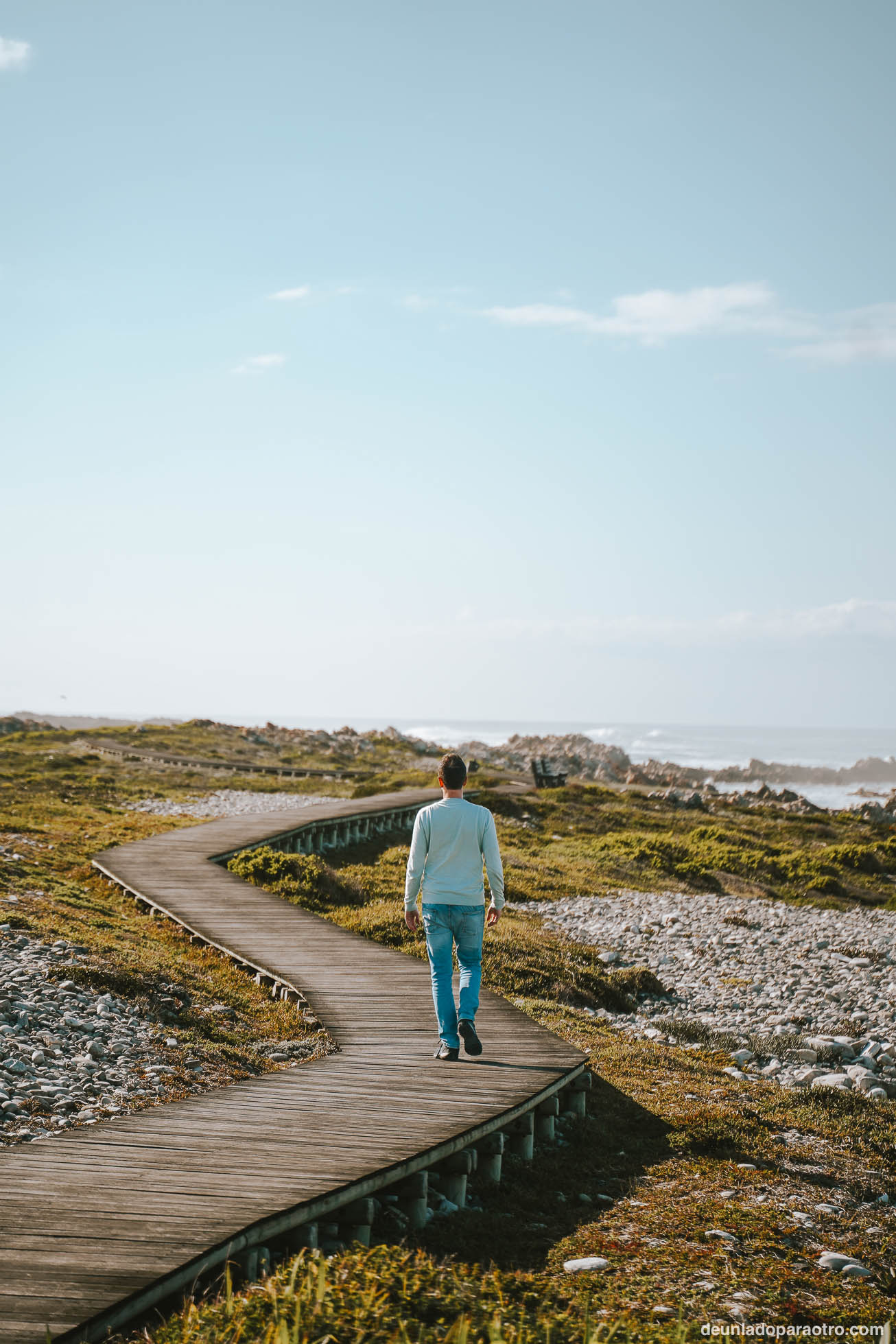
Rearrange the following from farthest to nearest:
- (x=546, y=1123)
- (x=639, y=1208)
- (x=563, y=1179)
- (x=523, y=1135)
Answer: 1. (x=546, y=1123)
2. (x=523, y=1135)
3. (x=563, y=1179)
4. (x=639, y=1208)

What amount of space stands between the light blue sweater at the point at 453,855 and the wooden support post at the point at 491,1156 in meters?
1.79

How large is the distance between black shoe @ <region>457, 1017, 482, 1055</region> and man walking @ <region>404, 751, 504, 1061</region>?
0.02 metres

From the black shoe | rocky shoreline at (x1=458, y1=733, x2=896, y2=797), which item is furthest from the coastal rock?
rocky shoreline at (x1=458, y1=733, x2=896, y2=797)

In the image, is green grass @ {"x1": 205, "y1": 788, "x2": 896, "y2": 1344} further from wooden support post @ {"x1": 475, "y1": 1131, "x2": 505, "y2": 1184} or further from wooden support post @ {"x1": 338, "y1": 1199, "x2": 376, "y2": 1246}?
wooden support post @ {"x1": 338, "y1": 1199, "x2": 376, "y2": 1246}

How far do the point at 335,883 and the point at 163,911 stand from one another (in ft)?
13.0

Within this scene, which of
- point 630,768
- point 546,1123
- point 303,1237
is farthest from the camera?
point 630,768

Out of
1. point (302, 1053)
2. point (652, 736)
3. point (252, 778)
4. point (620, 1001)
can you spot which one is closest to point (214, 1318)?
point (302, 1053)

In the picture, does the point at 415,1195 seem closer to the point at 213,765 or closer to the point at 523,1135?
the point at 523,1135

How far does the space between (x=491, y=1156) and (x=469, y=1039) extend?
3.45 ft

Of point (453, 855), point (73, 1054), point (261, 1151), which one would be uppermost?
point (453, 855)

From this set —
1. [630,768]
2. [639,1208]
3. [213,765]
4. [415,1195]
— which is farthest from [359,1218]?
[630,768]

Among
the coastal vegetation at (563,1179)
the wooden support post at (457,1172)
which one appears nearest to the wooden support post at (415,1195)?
the coastal vegetation at (563,1179)

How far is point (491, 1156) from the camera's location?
7145mm

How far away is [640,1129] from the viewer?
329 inches
